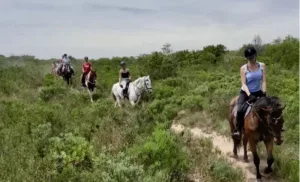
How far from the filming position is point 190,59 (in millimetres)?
34031

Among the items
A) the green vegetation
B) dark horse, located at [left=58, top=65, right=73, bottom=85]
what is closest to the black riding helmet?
the green vegetation

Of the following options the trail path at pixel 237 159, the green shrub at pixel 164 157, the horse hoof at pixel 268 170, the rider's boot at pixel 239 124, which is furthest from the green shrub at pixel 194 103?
the green shrub at pixel 164 157

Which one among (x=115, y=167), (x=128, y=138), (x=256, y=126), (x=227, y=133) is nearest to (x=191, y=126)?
(x=227, y=133)

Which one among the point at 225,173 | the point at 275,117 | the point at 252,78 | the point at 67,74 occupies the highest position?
the point at 252,78

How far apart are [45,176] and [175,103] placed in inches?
368

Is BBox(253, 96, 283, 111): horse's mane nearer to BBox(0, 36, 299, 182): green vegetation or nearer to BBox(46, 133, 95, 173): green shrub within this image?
BBox(0, 36, 299, 182): green vegetation

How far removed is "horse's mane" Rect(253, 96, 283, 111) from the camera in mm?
6840

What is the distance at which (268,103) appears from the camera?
698 cm

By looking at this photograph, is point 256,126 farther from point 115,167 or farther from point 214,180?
point 115,167

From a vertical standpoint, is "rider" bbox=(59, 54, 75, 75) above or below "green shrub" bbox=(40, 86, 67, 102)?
above

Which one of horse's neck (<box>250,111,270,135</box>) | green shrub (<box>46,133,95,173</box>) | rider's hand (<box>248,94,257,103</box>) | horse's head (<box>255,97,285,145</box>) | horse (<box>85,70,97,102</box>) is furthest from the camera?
horse (<box>85,70,97,102</box>)

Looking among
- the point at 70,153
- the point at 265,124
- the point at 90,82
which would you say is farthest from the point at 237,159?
the point at 90,82

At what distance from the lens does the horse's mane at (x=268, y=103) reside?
6.84m

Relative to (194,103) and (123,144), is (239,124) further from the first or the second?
(194,103)
